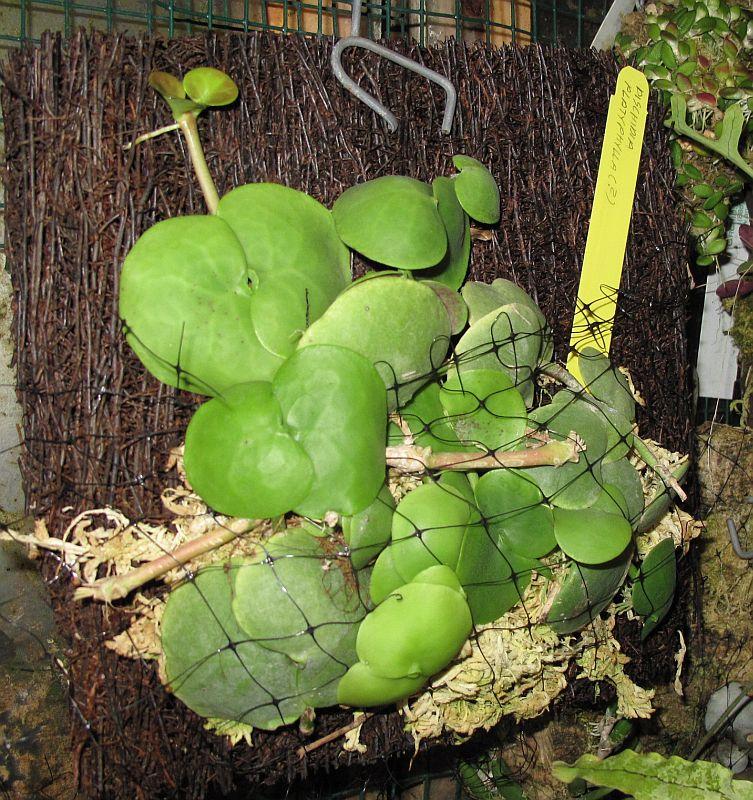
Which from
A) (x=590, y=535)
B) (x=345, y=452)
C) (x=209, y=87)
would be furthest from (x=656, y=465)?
(x=209, y=87)

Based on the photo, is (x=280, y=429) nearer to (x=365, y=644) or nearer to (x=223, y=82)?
(x=365, y=644)

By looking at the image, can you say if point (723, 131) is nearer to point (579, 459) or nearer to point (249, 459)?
point (579, 459)

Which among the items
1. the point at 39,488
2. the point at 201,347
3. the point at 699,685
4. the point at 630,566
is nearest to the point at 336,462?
the point at 201,347

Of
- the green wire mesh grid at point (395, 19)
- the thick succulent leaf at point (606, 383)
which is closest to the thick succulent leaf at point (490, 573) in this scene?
the thick succulent leaf at point (606, 383)

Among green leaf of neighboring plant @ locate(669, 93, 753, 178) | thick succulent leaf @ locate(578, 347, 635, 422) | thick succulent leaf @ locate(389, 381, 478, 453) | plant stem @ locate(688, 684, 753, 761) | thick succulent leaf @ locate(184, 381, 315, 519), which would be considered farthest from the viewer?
plant stem @ locate(688, 684, 753, 761)

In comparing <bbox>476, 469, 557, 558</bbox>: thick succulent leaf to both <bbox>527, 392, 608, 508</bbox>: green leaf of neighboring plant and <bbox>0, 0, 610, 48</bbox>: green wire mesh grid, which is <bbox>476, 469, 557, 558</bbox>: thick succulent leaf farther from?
<bbox>0, 0, 610, 48</bbox>: green wire mesh grid

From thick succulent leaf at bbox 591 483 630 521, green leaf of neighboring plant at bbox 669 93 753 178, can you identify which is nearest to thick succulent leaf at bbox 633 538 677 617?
thick succulent leaf at bbox 591 483 630 521

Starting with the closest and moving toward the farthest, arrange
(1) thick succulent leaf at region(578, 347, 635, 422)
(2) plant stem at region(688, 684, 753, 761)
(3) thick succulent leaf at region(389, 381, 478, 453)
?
1. (3) thick succulent leaf at region(389, 381, 478, 453)
2. (1) thick succulent leaf at region(578, 347, 635, 422)
3. (2) plant stem at region(688, 684, 753, 761)
